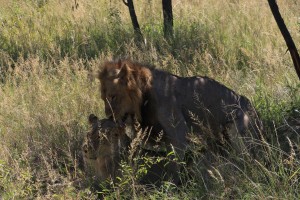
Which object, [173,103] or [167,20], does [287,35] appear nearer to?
[173,103]

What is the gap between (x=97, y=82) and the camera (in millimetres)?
7902

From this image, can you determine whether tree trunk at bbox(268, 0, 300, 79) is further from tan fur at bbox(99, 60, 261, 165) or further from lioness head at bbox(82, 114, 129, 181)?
lioness head at bbox(82, 114, 129, 181)

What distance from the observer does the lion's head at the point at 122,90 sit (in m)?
5.66

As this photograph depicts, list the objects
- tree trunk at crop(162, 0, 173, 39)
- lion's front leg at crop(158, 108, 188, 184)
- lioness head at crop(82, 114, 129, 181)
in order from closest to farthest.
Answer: lioness head at crop(82, 114, 129, 181)
lion's front leg at crop(158, 108, 188, 184)
tree trunk at crop(162, 0, 173, 39)

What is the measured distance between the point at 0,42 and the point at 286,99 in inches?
211

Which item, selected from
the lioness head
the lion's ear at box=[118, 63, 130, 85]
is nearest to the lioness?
the lioness head

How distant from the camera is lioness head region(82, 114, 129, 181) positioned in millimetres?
5281

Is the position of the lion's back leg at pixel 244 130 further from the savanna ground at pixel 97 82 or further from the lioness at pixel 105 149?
the lioness at pixel 105 149

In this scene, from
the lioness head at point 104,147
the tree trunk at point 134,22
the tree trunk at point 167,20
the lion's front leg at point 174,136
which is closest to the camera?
the lioness head at point 104,147

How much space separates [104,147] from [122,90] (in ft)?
1.93

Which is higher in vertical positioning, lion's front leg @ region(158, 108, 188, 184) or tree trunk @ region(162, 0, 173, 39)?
tree trunk @ region(162, 0, 173, 39)

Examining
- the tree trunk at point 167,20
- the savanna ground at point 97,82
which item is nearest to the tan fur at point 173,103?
the savanna ground at point 97,82

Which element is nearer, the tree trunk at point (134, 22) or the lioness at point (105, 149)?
the lioness at point (105, 149)

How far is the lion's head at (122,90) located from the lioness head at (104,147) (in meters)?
0.23
